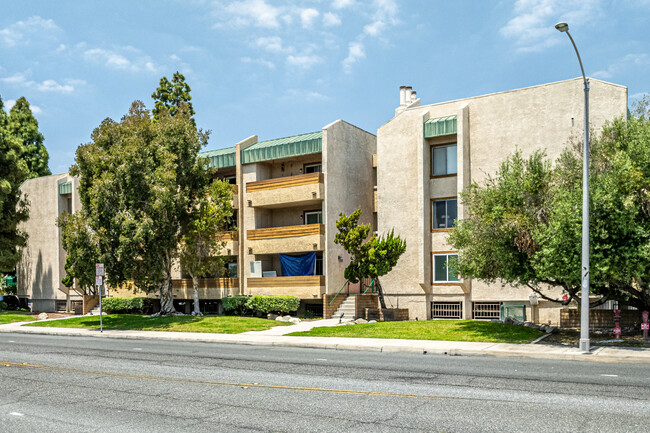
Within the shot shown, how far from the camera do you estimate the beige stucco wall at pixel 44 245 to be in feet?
150

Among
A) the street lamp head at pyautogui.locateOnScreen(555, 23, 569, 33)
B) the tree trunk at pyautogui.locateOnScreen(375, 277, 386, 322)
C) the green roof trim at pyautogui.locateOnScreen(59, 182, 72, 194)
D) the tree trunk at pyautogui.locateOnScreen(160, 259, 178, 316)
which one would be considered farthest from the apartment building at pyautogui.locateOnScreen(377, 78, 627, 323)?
the green roof trim at pyautogui.locateOnScreen(59, 182, 72, 194)

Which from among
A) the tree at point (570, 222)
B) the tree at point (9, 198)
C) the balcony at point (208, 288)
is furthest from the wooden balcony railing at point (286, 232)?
the tree at point (9, 198)

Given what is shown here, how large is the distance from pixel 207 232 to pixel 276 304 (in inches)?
207

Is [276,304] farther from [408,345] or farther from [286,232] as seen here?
[408,345]

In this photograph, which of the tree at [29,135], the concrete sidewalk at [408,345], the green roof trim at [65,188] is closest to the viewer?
the concrete sidewalk at [408,345]

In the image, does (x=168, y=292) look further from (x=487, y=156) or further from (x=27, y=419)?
(x=27, y=419)

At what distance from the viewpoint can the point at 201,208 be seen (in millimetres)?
32781

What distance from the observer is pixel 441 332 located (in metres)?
22.5

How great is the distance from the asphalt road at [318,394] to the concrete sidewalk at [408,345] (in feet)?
3.32

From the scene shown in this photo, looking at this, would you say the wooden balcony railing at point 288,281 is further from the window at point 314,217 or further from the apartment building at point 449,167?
the window at point 314,217

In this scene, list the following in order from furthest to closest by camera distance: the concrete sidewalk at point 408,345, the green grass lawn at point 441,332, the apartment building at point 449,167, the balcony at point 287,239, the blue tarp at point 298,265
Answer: the blue tarp at point 298,265 → the balcony at point 287,239 → the apartment building at point 449,167 → the green grass lawn at point 441,332 → the concrete sidewalk at point 408,345

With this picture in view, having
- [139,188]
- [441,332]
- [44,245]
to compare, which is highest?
[139,188]

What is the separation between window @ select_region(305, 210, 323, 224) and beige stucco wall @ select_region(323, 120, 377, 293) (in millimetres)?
1692

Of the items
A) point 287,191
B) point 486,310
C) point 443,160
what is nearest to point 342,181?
point 287,191
